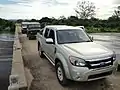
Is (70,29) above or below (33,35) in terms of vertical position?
above

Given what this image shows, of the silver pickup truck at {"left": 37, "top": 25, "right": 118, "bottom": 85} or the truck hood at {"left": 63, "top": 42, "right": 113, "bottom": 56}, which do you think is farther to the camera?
the truck hood at {"left": 63, "top": 42, "right": 113, "bottom": 56}

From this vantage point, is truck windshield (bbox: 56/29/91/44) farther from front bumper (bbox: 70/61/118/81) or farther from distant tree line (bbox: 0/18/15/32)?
distant tree line (bbox: 0/18/15/32)

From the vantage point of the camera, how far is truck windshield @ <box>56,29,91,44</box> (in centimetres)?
629

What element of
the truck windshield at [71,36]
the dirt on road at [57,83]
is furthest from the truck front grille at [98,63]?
the truck windshield at [71,36]

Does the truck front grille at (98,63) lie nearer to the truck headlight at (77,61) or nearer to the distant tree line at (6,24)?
the truck headlight at (77,61)

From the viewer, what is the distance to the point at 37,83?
585cm

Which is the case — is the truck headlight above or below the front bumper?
above

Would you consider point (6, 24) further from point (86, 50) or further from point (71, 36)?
point (86, 50)

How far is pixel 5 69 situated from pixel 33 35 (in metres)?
10.6

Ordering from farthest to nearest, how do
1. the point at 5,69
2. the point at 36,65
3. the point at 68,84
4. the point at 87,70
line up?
the point at 5,69 < the point at 36,65 < the point at 68,84 < the point at 87,70

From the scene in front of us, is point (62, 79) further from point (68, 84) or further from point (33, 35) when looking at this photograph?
point (33, 35)

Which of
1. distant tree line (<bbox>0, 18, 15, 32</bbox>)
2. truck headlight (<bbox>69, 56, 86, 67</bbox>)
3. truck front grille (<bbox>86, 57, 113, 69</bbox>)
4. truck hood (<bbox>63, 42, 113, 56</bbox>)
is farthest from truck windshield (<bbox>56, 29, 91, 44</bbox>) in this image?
distant tree line (<bbox>0, 18, 15, 32</bbox>)

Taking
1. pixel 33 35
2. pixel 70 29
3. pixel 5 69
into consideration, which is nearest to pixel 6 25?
pixel 33 35

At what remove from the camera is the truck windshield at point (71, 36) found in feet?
20.6
